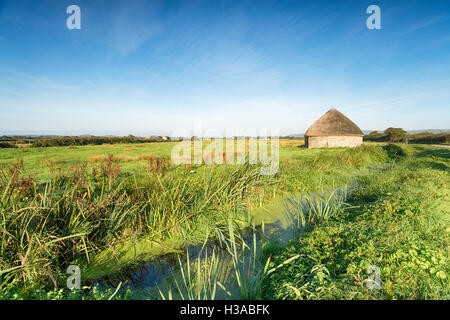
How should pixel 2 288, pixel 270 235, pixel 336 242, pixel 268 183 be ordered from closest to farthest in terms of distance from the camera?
pixel 2 288 < pixel 336 242 < pixel 270 235 < pixel 268 183

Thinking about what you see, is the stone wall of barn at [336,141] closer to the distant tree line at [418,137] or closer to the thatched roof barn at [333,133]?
the thatched roof barn at [333,133]

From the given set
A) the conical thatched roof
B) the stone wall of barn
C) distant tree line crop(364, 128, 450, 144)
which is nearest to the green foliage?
the stone wall of barn

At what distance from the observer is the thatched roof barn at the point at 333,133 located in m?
24.1

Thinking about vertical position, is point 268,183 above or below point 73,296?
above

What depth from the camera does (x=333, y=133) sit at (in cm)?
2405

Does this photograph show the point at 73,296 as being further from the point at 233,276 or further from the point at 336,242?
the point at 336,242

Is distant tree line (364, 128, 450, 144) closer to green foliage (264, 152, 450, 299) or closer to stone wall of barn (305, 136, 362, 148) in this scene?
stone wall of barn (305, 136, 362, 148)

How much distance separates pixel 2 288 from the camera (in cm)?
248

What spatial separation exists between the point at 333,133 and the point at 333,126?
1245 mm

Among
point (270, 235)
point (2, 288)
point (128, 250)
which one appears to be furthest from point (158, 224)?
point (270, 235)

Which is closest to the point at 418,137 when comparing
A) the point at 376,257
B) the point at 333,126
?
the point at 333,126

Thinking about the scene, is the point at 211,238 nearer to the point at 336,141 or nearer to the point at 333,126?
the point at 336,141
